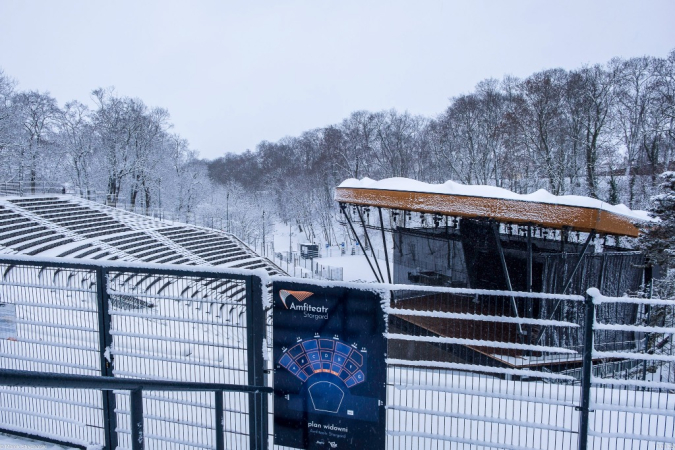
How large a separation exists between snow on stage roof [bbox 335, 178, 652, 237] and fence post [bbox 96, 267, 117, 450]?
9740mm

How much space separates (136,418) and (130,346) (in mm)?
1117

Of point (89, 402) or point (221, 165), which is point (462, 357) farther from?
point (221, 165)

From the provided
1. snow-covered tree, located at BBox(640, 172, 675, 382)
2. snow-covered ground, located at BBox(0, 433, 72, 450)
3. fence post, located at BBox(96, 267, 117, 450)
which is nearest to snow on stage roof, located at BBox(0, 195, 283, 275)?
snow-covered ground, located at BBox(0, 433, 72, 450)

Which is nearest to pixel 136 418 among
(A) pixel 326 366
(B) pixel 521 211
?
(A) pixel 326 366

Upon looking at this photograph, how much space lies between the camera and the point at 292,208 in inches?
2249

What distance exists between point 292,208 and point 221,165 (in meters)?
35.3

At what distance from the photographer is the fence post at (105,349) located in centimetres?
392

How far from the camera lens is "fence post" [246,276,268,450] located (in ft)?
11.8

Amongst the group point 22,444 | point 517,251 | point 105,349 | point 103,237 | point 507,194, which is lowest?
point 103,237

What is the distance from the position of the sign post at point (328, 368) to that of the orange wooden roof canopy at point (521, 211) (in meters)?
9.08

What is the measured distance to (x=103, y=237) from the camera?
21.3 m

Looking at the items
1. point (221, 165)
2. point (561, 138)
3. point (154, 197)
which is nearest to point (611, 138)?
point (561, 138)

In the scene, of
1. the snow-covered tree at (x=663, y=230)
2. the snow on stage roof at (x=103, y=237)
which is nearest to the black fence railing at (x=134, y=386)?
the snow-covered tree at (x=663, y=230)

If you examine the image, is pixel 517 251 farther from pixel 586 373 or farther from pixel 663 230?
pixel 586 373
